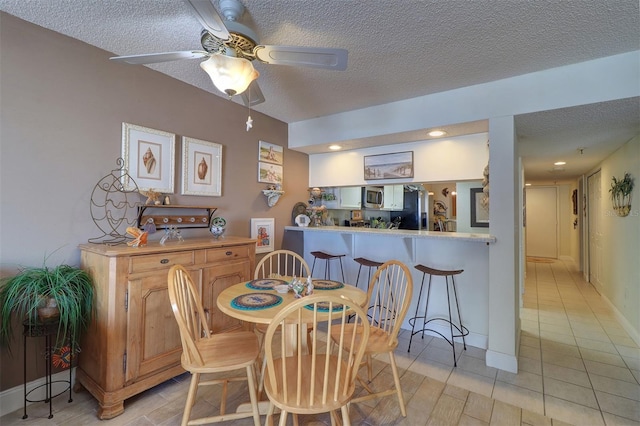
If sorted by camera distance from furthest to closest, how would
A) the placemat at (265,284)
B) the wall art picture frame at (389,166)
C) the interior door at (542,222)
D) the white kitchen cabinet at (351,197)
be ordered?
the interior door at (542,222), the white kitchen cabinet at (351,197), the wall art picture frame at (389,166), the placemat at (265,284)

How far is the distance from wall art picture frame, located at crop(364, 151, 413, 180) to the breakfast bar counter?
2.35 ft

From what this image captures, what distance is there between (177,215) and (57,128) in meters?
1.03

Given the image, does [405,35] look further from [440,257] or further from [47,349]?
[47,349]

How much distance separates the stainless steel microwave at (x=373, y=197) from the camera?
12.9 feet

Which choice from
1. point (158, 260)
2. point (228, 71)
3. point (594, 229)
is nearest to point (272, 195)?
point (158, 260)

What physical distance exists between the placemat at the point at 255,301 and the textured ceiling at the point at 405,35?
1.61 metres

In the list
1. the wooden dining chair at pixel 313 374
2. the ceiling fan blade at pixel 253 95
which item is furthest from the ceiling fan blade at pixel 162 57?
the wooden dining chair at pixel 313 374

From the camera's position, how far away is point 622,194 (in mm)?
3193

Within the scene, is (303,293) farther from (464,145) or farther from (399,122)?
(464,145)

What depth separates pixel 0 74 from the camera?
1.77m

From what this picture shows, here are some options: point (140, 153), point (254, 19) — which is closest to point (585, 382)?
point (254, 19)

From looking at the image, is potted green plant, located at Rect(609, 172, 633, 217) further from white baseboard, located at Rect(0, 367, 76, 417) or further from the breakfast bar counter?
white baseboard, located at Rect(0, 367, 76, 417)

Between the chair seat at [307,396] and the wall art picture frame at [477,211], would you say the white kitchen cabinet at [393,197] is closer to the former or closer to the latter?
the wall art picture frame at [477,211]

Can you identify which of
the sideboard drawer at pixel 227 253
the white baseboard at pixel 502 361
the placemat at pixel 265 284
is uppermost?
the sideboard drawer at pixel 227 253
